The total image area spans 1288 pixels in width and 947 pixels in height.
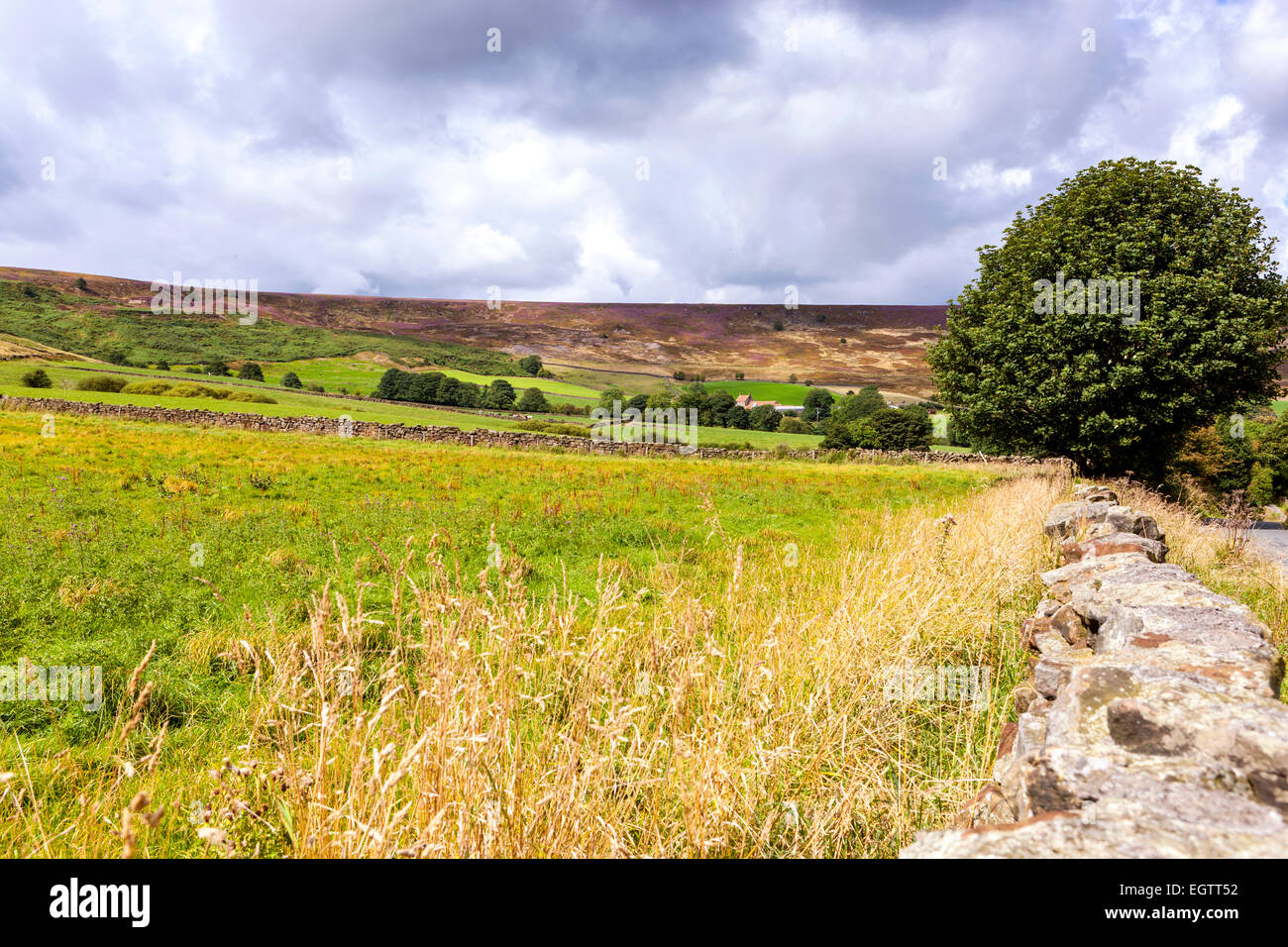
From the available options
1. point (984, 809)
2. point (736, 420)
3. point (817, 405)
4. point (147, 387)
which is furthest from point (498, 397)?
point (984, 809)

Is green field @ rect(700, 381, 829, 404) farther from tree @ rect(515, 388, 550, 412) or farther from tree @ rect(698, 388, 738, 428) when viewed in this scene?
tree @ rect(515, 388, 550, 412)

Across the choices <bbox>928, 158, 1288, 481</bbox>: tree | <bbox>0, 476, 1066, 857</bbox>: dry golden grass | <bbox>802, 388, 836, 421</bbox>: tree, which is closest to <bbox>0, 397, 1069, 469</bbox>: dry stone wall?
<bbox>928, 158, 1288, 481</bbox>: tree

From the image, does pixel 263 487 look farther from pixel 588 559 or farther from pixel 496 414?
pixel 496 414

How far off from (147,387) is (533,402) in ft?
127

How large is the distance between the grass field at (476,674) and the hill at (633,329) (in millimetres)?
108039

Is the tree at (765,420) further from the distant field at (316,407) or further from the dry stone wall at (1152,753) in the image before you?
the dry stone wall at (1152,753)

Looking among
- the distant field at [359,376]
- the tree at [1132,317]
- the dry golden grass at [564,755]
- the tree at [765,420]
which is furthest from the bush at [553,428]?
the dry golden grass at [564,755]

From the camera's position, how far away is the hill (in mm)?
125500

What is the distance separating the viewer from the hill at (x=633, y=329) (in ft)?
412

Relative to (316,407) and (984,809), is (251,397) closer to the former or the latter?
(316,407)

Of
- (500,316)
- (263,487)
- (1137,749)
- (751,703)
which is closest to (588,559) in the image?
(751,703)

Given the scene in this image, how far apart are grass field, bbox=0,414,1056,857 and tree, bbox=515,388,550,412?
62.7 m

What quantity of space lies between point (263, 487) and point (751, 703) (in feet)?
48.4
